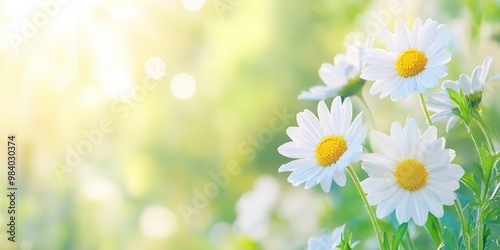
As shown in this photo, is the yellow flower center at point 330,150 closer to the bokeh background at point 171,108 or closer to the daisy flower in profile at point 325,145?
the daisy flower in profile at point 325,145

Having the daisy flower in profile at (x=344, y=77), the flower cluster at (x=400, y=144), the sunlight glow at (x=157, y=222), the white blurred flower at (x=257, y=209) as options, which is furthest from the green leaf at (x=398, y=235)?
the sunlight glow at (x=157, y=222)

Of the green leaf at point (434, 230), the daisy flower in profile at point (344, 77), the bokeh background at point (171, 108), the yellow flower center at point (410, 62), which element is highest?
the bokeh background at point (171, 108)

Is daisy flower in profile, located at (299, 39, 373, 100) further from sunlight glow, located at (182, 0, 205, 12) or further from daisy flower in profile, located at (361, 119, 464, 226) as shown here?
sunlight glow, located at (182, 0, 205, 12)

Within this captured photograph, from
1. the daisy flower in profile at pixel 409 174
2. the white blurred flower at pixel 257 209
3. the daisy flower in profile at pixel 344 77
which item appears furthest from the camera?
the white blurred flower at pixel 257 209

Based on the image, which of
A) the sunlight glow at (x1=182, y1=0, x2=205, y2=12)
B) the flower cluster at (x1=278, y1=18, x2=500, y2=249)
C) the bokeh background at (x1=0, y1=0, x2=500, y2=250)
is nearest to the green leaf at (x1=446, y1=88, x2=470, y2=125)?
the flower cluster at (x1=278, y1=18, x2=500, y2=249)

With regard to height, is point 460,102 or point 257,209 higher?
point 257,209

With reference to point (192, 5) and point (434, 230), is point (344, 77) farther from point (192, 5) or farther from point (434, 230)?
point (192, 5)

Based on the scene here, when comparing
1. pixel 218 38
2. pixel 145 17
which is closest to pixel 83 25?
pixel 145 17

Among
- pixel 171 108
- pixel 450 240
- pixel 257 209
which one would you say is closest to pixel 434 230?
pixel 450 240
